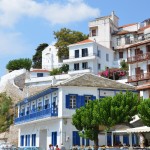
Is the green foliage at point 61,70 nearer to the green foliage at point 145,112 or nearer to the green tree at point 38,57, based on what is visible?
the green tree at point 38,57

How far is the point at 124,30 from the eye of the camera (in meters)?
71.7

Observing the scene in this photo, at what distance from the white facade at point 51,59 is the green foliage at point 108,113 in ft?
154

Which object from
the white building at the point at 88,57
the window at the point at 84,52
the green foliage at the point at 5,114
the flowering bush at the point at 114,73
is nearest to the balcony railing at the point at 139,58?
the flowering bush at the point at 114,73

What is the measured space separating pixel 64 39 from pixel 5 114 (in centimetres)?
2182

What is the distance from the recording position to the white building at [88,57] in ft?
211

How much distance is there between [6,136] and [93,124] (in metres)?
29.2

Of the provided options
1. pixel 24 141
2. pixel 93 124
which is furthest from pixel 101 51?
pixel 93 124

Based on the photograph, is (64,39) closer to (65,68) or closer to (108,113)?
(65,68)

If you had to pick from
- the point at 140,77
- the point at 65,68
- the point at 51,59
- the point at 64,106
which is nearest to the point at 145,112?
the point at 64,106

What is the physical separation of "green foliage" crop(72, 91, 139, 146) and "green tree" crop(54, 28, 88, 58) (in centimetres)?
4442

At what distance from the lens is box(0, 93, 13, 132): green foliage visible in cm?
5751

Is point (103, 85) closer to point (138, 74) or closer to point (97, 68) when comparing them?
point (138, 74)

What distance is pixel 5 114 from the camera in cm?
5978

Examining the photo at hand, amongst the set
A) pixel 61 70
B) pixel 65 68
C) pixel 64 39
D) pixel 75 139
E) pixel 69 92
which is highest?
pixel 64 39
